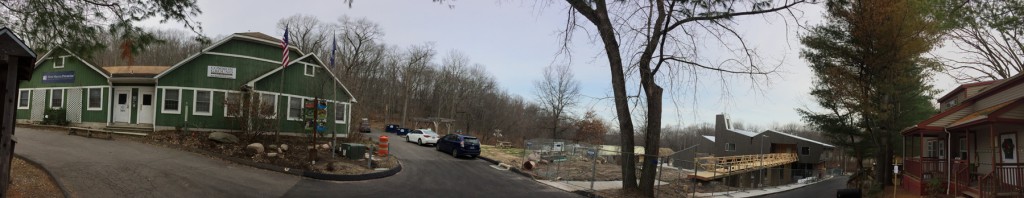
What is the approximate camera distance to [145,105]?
72.1 ft

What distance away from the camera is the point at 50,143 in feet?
55.8

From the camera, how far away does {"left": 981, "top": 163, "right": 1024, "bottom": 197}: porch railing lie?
490 inches

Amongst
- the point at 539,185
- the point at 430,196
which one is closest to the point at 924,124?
the point at 539,185

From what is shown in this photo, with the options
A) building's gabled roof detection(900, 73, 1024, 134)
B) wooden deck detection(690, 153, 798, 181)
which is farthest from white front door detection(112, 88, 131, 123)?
building's gabled roof detection(900, 73, 1024, 134)

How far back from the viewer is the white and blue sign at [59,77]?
23444mm

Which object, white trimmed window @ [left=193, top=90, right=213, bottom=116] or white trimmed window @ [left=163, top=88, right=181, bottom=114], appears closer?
white trimmed window @ [left=163, top=88, right=181, bottom=114]

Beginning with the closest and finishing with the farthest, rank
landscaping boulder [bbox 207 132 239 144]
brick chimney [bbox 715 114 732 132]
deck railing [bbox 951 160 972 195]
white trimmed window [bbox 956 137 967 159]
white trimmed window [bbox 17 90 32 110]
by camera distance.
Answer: deck railing [bbox 951 160 972 195]
white trimmed window [bbox 956 137 967 159]
landscaping boulder [bbox 207 132 239 144]
white trimmed window [bbox 17 90 32 110]
brick chimney [bbox 715 114 732 132]

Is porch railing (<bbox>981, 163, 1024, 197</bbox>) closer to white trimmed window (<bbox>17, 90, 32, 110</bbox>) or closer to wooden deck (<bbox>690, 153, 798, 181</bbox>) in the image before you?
wooden deck (<bbox>690, 153, 798, 181</bbox>)

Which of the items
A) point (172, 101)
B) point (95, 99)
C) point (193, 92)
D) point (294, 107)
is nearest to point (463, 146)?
point (294, 107)

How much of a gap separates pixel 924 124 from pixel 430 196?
15.9 metres

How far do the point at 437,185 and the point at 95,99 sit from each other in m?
16.8

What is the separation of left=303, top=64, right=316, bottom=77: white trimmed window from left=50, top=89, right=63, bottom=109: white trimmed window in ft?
33.4

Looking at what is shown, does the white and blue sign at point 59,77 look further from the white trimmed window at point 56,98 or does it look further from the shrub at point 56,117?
the shrub at point 56,117

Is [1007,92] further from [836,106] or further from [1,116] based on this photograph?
[1,116]
